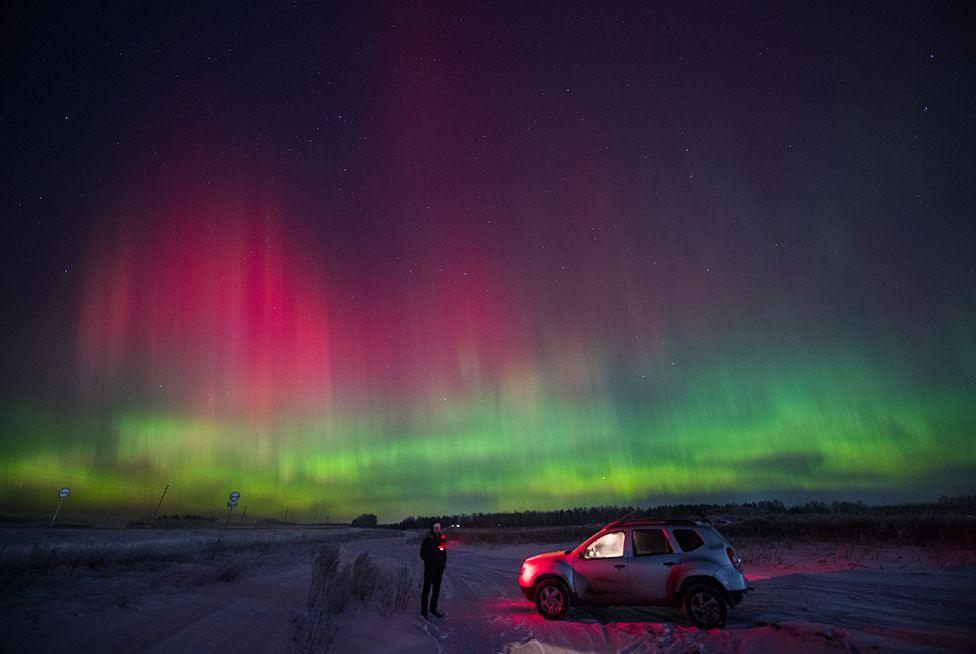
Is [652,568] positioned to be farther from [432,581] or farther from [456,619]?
[432,581]

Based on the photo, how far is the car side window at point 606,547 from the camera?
10.3 m

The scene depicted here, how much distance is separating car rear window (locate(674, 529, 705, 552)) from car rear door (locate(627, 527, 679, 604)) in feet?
0.69

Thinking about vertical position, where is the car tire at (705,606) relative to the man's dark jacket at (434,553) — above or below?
below

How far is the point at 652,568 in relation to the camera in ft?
31.9

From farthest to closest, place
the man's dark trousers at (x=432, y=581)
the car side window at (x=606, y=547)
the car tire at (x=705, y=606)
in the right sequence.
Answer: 1. the man's dark trousers at (x=432, y=581)
2. the car side window at (x=606, y=547)
3. the car tire at (x=705, y=606)

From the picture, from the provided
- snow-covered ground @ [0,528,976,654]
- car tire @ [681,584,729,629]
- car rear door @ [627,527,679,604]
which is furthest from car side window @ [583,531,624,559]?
car tire @ [681,584,729,629]

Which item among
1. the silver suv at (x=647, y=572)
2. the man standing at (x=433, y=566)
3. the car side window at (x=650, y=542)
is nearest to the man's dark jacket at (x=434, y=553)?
the man standing at (x=433, y=566)

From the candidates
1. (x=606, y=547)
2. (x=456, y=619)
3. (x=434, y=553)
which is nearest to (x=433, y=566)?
(x=434, y=553)

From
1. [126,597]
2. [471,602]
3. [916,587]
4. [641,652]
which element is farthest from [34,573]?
[916,587]

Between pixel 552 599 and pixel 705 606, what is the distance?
324 centimetres

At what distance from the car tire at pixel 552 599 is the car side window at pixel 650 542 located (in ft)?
6.30

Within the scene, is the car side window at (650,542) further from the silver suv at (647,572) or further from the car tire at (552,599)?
the car tire at (552,599)

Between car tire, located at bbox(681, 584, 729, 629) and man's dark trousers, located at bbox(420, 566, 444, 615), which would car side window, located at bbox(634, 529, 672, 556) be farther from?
man's dark trousers, located at bbox(420, 566, 444, 615)

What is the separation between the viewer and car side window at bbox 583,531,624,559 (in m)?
10.3
